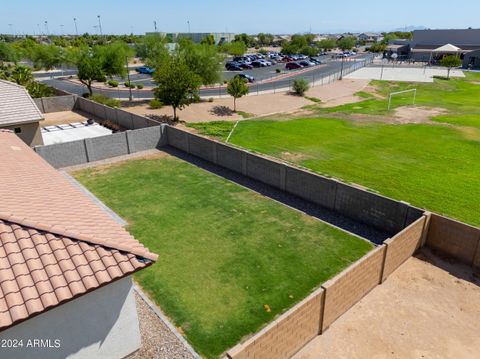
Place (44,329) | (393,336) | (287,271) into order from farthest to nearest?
(287,271), (393,336), (44,329)

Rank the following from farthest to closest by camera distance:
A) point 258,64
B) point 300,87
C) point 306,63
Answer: point 306,63
point 258,64
point 300,87

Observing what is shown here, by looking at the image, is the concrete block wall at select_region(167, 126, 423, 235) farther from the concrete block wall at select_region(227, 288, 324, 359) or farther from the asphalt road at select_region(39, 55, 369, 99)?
the asphalt road at select_region(39, 55, 369, 99)

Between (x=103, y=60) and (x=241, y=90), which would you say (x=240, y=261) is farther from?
(x=103, y=60)

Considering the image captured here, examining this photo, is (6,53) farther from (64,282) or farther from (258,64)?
(64,282)

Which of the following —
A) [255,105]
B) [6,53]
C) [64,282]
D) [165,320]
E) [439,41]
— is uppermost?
[439,41]

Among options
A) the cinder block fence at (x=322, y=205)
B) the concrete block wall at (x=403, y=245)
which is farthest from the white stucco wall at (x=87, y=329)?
the concrete block wall at (x=403, y=245)

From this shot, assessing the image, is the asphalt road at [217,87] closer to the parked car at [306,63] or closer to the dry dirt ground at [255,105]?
the dry dirt ground at [255,105]

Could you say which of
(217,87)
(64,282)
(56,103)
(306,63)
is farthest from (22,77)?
(306,63)

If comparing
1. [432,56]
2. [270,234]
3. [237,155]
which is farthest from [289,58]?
[270,234]
